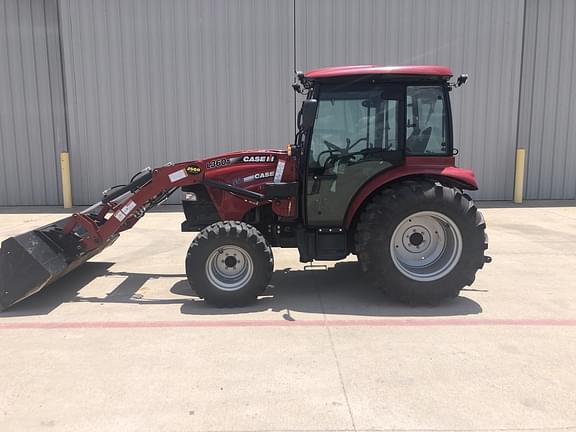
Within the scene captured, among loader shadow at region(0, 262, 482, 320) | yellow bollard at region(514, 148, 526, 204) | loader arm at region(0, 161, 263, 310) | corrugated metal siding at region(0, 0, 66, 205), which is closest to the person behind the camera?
loader shadow at region(0, 262, 482, 320)

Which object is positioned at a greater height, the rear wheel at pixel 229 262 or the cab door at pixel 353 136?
the cab door at pixel 353 136

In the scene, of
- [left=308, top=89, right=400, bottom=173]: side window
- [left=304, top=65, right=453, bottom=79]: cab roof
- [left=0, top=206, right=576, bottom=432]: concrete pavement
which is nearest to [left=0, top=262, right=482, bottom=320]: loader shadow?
[left=0, top=206, right=576, bottom=432]: concrete pavement

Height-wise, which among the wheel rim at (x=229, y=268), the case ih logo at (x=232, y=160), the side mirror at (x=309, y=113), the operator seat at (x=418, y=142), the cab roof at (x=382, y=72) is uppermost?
the cab roof at (x=382, y=72)

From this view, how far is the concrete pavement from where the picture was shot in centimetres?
280

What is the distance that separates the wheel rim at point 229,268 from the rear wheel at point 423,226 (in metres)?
1.14

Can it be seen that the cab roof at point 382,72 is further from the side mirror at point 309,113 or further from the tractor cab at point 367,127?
the side mirror at point 309,113

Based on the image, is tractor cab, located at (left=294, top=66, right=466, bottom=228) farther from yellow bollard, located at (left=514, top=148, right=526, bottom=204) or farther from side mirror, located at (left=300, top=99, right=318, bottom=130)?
yellow bollard, located at (left=514, top=148, right=526, bottom=204)

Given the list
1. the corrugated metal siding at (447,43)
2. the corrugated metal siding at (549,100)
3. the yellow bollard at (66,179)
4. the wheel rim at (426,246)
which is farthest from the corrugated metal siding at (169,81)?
the wheel rim at (426,246)

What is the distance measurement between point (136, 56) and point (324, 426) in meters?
10.4

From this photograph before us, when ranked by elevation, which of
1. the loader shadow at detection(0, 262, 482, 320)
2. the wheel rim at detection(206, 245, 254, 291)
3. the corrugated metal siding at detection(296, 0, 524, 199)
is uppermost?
the corrugated metal siding at detection(296, 0, 524, 199)

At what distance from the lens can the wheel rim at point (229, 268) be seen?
15.0ft

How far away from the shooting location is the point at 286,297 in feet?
16.2

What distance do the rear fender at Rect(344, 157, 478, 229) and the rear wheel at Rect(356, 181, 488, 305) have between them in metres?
0.09

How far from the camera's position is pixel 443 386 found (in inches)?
122
